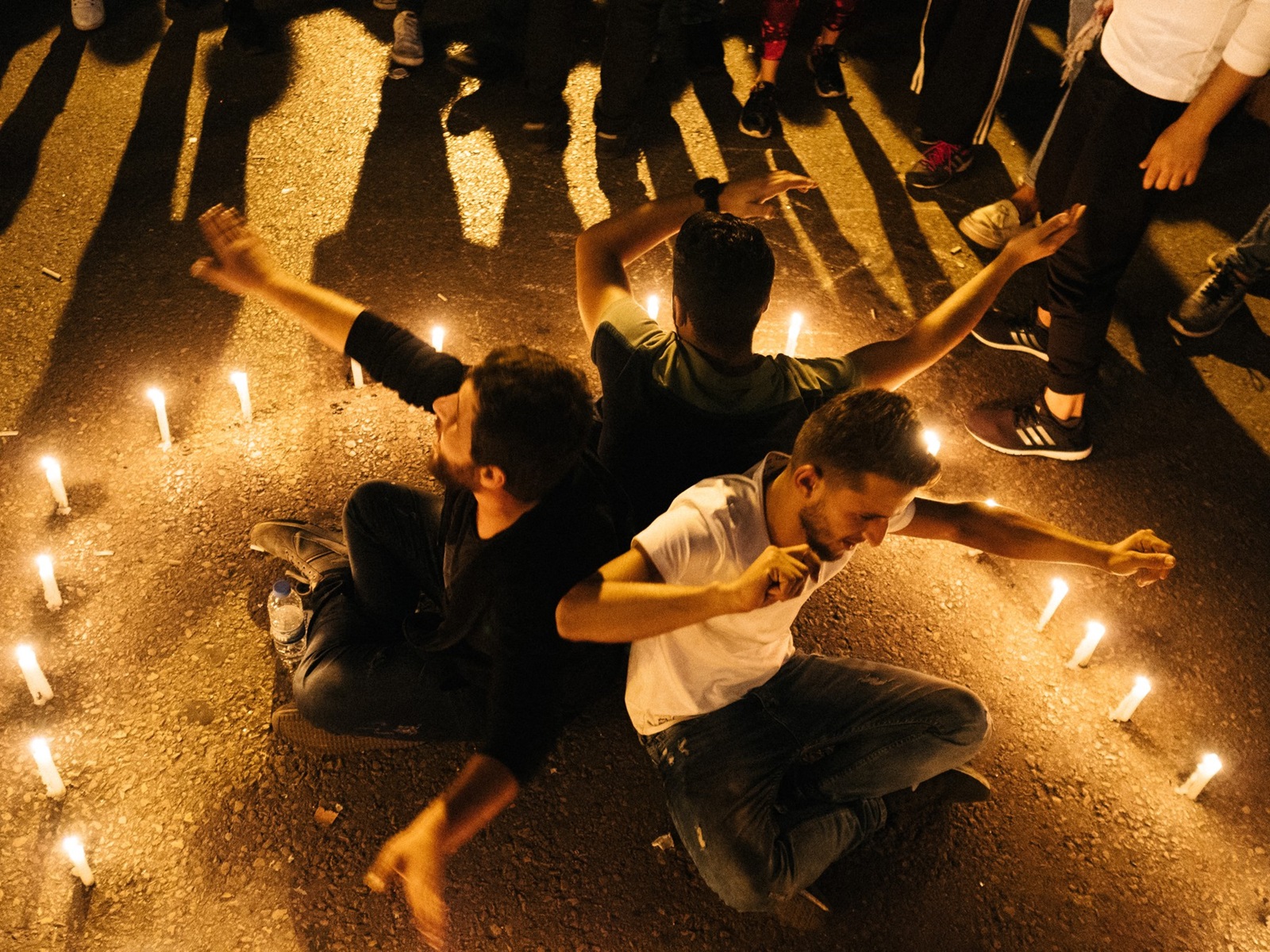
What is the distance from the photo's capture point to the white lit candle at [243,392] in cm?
389

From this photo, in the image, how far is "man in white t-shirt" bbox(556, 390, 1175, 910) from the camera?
7.07ft

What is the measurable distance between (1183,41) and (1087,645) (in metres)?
2.09

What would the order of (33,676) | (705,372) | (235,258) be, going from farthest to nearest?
(33,676) < (235,258) < (705,372)

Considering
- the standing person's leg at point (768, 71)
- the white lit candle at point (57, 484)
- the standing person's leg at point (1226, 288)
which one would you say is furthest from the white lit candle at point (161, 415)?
the standing person's leg at point (1226, 288)

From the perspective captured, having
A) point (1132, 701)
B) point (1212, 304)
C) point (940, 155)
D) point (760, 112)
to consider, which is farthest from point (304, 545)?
point (1212, 304)

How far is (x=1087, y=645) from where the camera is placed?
3414 millimetres

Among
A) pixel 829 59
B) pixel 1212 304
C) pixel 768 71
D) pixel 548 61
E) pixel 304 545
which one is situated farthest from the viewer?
pixel 829 59

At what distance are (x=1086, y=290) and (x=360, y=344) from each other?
278 centimetres

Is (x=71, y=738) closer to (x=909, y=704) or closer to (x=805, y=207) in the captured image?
(x=909, y=704)

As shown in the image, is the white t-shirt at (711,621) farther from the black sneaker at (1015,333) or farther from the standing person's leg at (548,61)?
the standing person's leg at (548,61)

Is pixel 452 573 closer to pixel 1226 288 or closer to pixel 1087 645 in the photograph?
pixel 1087 645

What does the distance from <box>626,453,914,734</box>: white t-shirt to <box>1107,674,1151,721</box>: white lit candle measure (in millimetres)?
1209

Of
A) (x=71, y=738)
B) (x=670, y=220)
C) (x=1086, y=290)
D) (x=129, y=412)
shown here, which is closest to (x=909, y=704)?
(x=670, y=220)

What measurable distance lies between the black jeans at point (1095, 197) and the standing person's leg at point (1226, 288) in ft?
4.08
